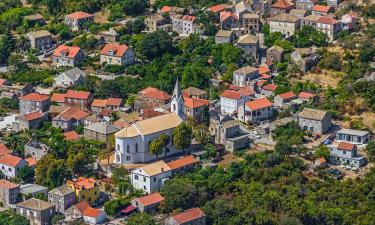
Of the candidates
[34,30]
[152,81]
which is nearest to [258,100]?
[152,81]

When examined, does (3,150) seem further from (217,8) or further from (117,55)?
(217,8)

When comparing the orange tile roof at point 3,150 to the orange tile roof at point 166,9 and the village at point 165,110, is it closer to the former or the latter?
the village at point 165,110

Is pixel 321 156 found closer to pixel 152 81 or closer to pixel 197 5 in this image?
pixel 152 81

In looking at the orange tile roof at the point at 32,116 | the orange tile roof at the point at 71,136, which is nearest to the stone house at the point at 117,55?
the orange tile roof at the point at 32,116

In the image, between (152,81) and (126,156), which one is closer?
(126,156)

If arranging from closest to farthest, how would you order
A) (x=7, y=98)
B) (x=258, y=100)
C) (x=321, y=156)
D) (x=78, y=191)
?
(x=78, y=191) → (x=321, y=156) → (x=258, y=100) → (x=7, y=98)

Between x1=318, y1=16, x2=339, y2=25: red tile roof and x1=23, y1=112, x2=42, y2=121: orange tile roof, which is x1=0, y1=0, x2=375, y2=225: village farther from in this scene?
x1=318, y1=16, x2=339, y2=25: red tile roof
